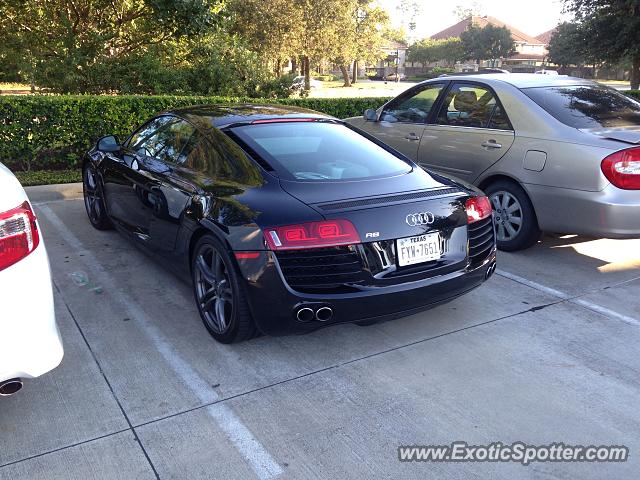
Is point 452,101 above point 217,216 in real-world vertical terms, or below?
above

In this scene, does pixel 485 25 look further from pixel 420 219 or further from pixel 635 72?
pixel 420 219

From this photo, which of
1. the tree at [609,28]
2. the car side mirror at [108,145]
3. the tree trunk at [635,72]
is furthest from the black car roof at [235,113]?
the tree trunk at [635,72]

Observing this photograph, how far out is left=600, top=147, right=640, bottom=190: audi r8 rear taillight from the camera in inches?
179

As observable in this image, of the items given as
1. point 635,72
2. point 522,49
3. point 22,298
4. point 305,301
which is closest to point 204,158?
point 305,301

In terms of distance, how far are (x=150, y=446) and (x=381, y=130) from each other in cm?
513

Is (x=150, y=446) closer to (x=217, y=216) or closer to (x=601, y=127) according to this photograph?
(x=217, y=216)

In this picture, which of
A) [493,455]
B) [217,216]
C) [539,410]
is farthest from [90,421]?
[539,410]

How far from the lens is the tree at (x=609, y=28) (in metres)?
17.0

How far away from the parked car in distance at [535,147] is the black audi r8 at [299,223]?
142 cm

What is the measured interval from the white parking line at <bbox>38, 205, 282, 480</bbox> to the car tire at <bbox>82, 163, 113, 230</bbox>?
102 centimetres

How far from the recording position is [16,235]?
2.45 metres

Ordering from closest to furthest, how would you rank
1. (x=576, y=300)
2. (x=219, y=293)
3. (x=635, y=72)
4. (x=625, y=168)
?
(x=219, y=293) < (x=576, y=300) < (x=625, y=168) < (x=635, y=72)

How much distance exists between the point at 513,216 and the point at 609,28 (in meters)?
15.6

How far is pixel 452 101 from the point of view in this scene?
20.3 feet
